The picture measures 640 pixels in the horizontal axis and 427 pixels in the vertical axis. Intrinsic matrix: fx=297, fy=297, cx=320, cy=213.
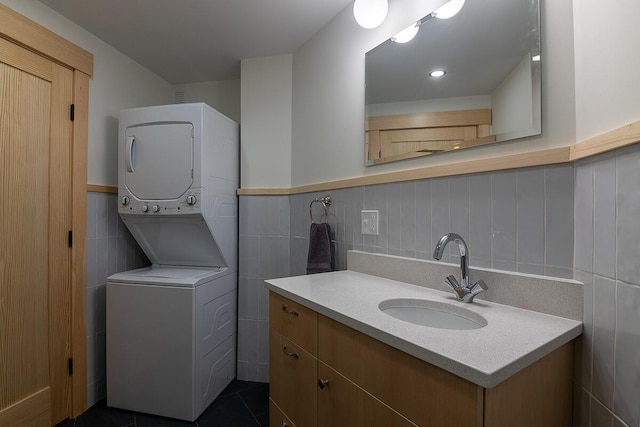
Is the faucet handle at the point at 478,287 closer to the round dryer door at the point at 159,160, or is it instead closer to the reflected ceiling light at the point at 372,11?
the reflected ceiling light at the point at 372,11

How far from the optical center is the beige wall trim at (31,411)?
4.80ft

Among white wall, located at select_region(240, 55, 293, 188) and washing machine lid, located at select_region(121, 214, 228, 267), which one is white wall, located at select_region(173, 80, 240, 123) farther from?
washing machine lid, located at select_region(121, 214, 228, 267)

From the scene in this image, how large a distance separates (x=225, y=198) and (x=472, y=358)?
179 centimetres

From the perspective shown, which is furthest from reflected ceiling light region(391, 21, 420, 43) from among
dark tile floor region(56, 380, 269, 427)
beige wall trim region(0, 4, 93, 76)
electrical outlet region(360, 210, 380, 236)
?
dark tile floor region(56, 380, 269, 427)

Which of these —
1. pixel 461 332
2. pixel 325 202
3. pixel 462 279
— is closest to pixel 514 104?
pixel 462 279

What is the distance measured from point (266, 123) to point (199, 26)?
0.71 metres

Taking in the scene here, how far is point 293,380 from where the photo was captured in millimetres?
1183

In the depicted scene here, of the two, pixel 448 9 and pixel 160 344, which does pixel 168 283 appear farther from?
pixel 448 9

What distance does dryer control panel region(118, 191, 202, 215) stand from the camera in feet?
5.78

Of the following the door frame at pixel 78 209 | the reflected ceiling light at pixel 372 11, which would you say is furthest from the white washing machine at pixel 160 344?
the reflected ceiling light at pixel 372 11

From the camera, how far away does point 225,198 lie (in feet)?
6.77

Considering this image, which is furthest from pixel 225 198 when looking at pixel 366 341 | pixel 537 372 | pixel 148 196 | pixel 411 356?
pixel 537 372

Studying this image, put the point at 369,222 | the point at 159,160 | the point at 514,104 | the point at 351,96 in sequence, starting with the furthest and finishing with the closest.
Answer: the point at 159,160, the point at 351,96, the point at 369,222, the point at 514,104

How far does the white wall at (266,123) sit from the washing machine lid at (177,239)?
1.69 feet
